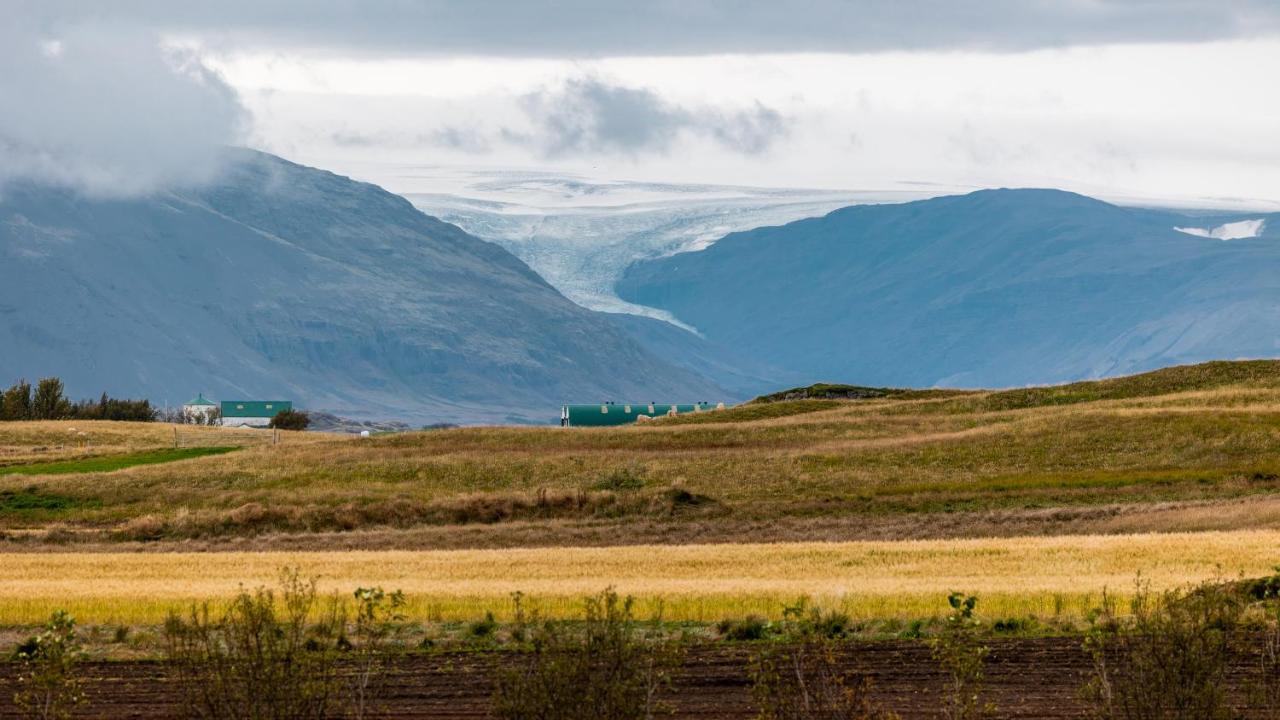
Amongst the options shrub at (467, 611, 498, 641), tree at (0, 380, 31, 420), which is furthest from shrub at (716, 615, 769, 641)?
tree at (0, 380, 31, 420)

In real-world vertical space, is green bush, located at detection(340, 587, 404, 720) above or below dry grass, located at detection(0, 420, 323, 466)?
below

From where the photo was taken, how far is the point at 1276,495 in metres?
63.9

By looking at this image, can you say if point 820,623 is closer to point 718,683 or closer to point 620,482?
point 718,683

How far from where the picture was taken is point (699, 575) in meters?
42.0

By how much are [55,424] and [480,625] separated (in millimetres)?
107297

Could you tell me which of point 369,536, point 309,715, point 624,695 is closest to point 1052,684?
point 624,695

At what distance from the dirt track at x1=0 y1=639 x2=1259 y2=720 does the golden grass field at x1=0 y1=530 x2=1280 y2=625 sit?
3349mm

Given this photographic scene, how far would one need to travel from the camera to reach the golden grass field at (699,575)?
33.8m

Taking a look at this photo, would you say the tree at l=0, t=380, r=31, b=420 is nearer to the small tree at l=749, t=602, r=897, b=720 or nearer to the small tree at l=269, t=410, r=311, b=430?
the small tree at l=269, t=410, r=311, b=430

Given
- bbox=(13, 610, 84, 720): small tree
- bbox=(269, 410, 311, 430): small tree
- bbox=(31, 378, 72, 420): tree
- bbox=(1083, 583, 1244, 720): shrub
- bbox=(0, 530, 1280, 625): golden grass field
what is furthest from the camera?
bbox=(269, 410, 311, 430): small tree

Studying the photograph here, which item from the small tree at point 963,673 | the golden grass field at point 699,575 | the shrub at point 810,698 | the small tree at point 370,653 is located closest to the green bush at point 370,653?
the small tree at point 370,653

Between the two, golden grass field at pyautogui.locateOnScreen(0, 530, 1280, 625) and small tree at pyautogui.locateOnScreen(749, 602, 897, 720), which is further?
golden grass field at pyautogui.locateOnScreen(0, 530, 1280, 625)

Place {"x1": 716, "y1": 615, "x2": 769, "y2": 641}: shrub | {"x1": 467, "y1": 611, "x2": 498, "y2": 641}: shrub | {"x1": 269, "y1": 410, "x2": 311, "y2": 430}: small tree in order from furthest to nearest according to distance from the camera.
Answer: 1. {"x1": 269, "y1": 410, "x2": 311, "y2": 430}: small tree
2. {"x1": 467, "y1": 611, "x2": 498, "y2": 641}: shrub
3. {"x1": 716, "y1": 615, "x2": 769, "y2": 641}: shrub

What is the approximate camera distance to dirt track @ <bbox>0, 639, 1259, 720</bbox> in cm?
2441
